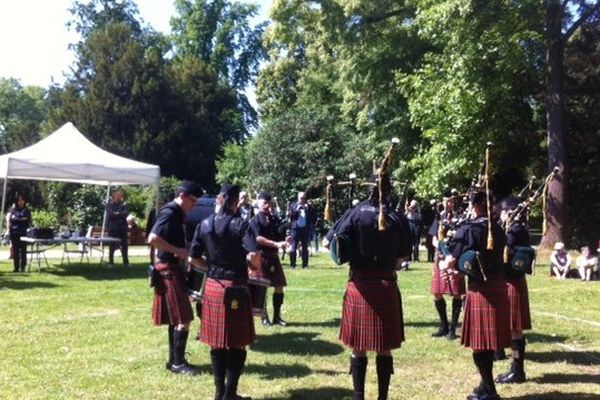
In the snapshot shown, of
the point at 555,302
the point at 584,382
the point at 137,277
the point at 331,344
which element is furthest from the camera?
the point at 137,277

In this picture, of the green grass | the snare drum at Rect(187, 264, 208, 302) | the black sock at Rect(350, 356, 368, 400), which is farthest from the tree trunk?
the black sock at Rect(350, 356, 368, 400)

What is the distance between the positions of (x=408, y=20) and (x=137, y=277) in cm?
1436

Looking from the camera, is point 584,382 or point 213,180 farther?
point 213,180

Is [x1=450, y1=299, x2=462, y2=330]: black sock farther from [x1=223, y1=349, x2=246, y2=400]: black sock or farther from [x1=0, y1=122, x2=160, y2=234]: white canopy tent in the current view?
[x1=0, y1=122, x2=160, y2=234]: white canopy tent

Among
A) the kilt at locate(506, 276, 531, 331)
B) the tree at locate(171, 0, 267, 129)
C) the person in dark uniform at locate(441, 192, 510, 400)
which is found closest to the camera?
the person in dark uniform at locate(441, 192, 510, 400)

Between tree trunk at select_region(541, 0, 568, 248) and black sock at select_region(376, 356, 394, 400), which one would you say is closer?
black sock at select_region(376, 356, 394, 400)

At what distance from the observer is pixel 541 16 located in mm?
19125

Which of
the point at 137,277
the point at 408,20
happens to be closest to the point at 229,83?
the point at 408,20

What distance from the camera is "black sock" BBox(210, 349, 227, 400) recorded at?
547 centimetres

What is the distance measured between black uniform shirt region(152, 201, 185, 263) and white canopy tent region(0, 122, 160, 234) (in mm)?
9078

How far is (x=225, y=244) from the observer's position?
17.9ft

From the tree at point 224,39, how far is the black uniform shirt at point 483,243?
41.1 meters

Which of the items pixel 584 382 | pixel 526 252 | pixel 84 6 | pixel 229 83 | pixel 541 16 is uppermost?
pixel 84 6

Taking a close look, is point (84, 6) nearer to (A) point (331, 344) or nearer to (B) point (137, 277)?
(B) point (137, 277)
